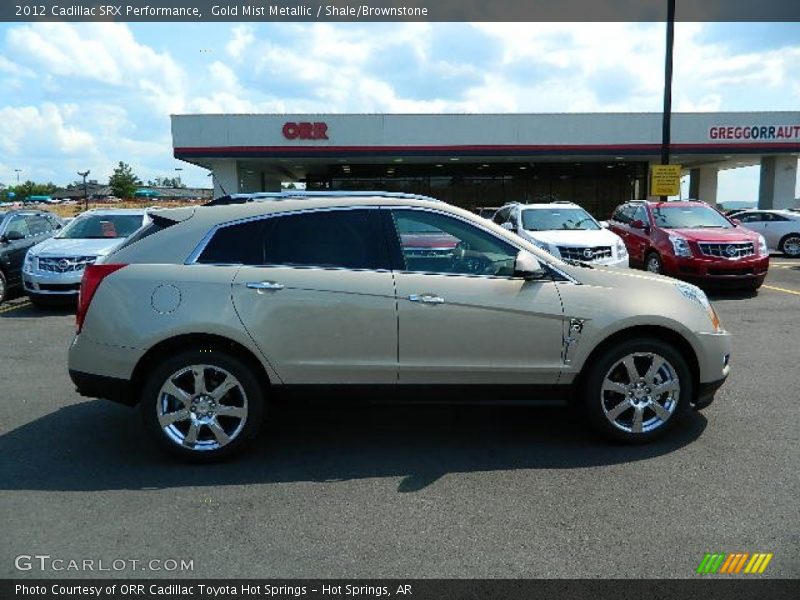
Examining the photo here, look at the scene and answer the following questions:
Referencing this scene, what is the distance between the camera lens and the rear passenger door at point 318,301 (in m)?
3.91

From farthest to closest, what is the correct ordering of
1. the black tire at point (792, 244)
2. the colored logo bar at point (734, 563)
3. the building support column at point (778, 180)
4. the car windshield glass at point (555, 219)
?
the building support column at point (778, 180) → the black tire at point (792, 244) → the car windshield glass at point (555, 219) → the colored logo bar at point (734, 563)

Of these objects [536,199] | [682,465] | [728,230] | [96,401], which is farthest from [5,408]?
[536,199]

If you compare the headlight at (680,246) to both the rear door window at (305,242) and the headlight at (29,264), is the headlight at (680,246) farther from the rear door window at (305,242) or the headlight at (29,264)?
the headlight at (29,264)

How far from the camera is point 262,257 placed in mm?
4043

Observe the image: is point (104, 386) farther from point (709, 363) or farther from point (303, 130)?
point (303, 130)

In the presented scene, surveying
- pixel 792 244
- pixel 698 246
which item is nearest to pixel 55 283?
pixel 698 246

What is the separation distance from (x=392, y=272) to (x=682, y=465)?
2.28 m

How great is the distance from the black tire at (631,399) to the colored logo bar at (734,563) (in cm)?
128

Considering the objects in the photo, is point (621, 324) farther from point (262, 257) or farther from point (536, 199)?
point (536, 199)

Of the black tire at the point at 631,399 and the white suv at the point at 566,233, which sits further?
the white suv at the point at 566,233

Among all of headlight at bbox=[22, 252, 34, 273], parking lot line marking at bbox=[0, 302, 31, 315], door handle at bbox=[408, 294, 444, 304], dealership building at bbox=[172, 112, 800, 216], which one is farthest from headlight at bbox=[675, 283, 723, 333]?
dealership building at bbox=[172, 112, 800, 216]

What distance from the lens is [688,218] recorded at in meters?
11.9

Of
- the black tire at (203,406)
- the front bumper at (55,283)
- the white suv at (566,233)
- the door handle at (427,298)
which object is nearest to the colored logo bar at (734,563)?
the door handle at (427,298)

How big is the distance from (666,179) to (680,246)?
25.4 feet
